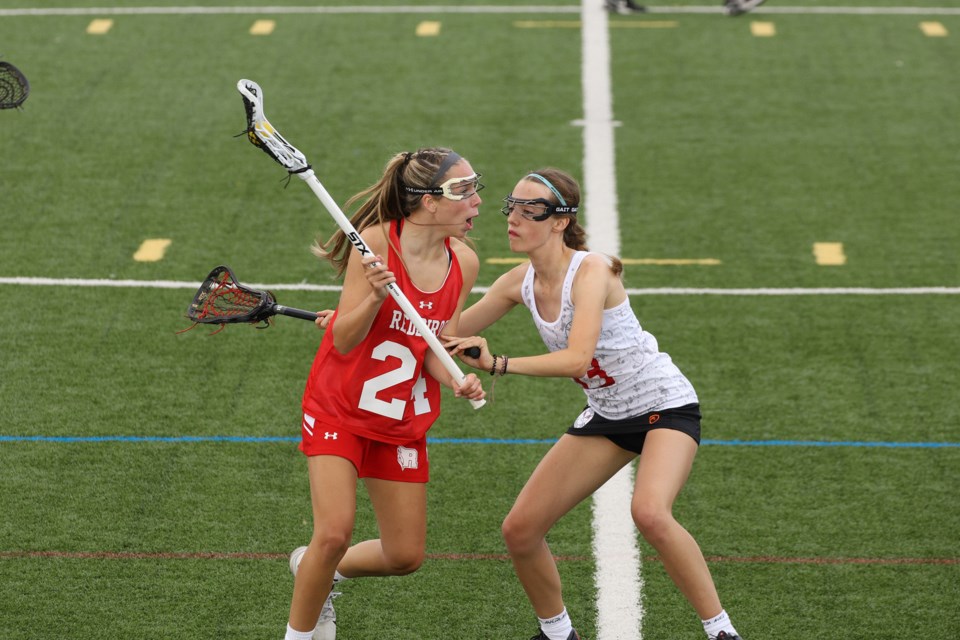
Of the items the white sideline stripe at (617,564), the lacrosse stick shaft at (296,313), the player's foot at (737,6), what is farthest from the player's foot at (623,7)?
the lacrosse stick shaft at (296,313)

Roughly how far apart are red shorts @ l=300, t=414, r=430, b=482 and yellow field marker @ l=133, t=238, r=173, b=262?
204 inches

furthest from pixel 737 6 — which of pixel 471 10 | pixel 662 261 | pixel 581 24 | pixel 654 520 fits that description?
pixel 654 520

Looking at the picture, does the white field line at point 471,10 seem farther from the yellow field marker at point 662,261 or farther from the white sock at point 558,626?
the white sock at point 558,626

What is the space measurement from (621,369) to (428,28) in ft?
35.1

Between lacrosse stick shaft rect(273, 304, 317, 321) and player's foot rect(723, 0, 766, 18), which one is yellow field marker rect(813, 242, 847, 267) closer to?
lacrosse stick shaft rect(273, 304, 317, 321)

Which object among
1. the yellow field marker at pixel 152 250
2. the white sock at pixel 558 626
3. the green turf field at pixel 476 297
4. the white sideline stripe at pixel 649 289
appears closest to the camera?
the white sock at pixel 558 626

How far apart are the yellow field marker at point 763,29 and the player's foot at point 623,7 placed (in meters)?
1.28

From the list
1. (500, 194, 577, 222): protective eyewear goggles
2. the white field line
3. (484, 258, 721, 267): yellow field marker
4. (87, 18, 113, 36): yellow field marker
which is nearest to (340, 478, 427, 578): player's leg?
(500, 194, 577, 222): protective eyewear goggles

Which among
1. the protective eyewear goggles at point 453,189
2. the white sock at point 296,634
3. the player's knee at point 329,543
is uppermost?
the protective eyewear goggles at point 453,189

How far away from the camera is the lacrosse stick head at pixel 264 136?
5172 mm

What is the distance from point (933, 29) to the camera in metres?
15.7

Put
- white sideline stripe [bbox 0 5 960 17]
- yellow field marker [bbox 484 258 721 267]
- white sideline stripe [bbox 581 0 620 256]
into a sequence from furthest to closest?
white sideline stripe [bbox 0 5 960 17] → white sideline stripe [bbox 581 0 620 256] → yellow field marker [bbox 484 258 721 267]

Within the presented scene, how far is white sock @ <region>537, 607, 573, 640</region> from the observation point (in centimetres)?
575

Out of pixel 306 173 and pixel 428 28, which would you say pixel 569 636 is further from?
pixel 428 28
